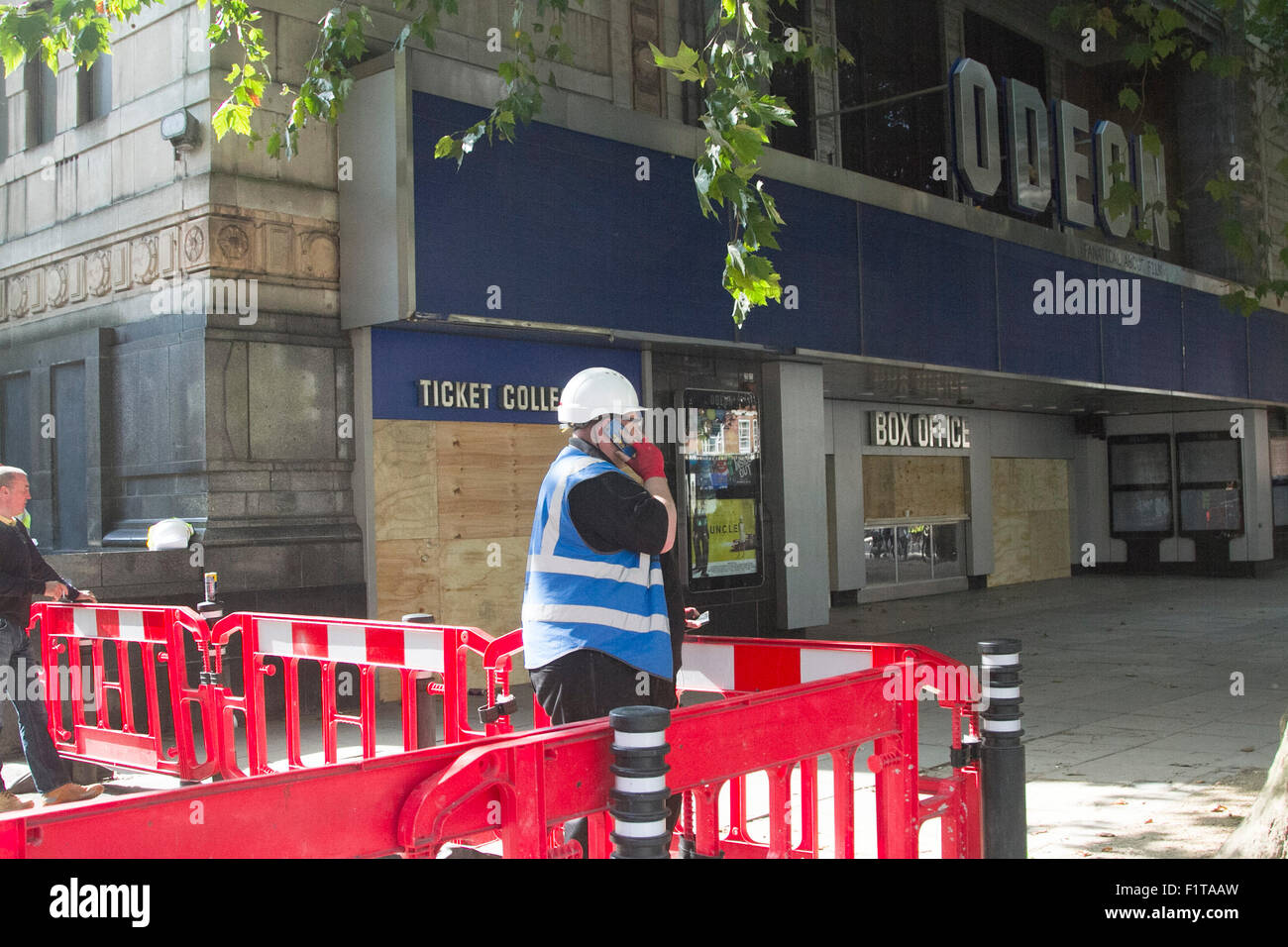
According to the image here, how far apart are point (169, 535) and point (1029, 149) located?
12987 mm

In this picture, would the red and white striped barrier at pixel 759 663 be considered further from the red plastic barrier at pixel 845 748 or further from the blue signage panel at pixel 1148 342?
the blue signage panel at pixel 1148 342

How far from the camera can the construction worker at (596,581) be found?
450 cm

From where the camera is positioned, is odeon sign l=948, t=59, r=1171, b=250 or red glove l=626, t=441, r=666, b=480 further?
odeon sign l=948, t=59, r=1171, b=250

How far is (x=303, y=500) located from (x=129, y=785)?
2989mm

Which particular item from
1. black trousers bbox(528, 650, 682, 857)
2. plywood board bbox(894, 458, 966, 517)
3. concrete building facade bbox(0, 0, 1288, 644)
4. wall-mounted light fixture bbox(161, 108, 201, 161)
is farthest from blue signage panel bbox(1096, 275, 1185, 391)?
black trousers bbox(528, 650, 682, 857)

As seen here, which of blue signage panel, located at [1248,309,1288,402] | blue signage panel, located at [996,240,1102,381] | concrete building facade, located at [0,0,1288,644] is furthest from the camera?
blue signage panel, located at [1248,309,1288,402]

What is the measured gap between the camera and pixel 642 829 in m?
3.61

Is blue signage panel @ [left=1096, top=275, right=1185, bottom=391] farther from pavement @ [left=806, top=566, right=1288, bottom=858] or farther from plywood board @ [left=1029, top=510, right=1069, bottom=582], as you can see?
plywood board @ [left=1029, top=510, right=1069, bottom=582]

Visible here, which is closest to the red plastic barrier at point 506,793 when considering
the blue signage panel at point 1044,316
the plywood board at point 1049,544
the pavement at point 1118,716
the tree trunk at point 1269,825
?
the tree trunk at point 1269,825

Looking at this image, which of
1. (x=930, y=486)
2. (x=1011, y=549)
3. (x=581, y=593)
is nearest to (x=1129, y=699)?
(x=581, y=593)

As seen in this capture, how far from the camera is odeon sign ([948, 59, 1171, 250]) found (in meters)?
16.6

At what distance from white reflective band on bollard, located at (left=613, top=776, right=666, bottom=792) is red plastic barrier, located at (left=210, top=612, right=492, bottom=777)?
269cm

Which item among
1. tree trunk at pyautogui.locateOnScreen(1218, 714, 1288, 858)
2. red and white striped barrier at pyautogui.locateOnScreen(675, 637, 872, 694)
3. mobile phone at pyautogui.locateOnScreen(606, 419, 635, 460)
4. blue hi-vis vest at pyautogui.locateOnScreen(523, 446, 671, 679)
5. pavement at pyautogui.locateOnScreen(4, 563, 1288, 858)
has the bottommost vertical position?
pavement at pyautogui.locateOnScreen(4, 563, 1288, 858)
